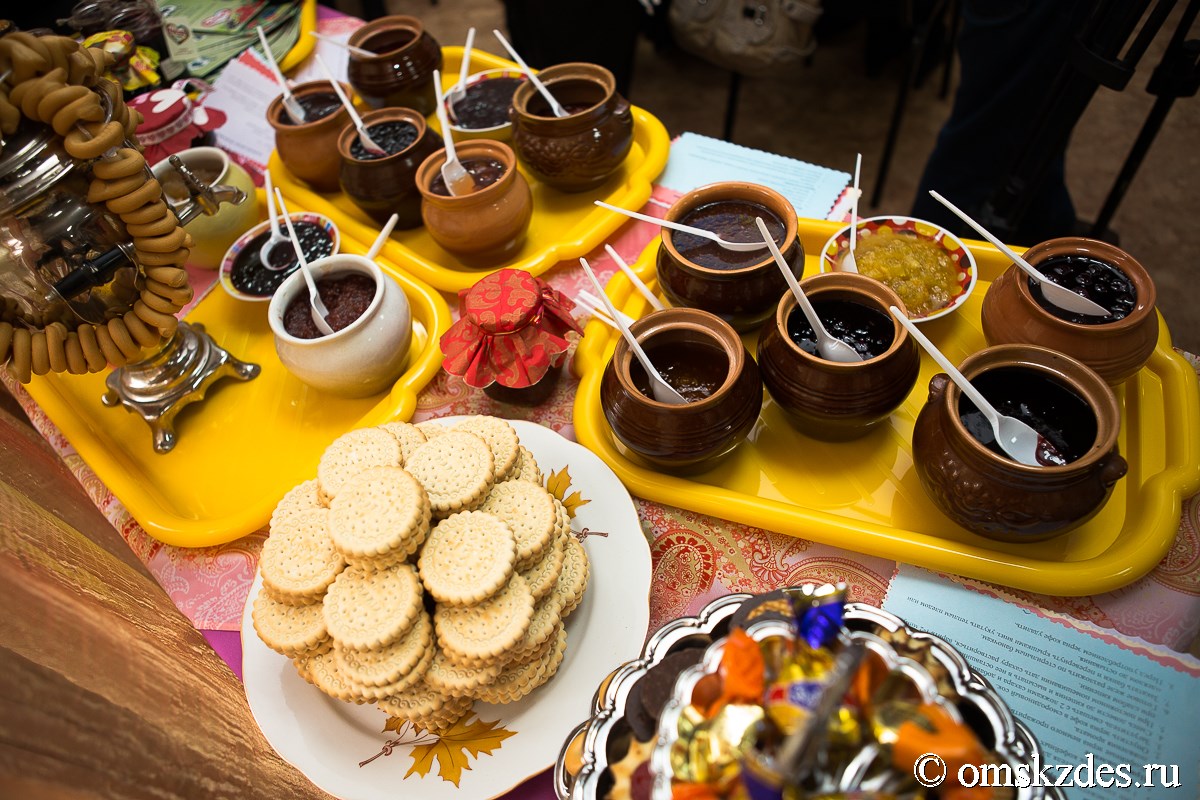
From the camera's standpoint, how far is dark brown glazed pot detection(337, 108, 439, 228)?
1.54 m

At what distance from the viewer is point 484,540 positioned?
3.07ft

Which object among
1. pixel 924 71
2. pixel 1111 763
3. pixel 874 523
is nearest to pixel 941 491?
pixel 874 523

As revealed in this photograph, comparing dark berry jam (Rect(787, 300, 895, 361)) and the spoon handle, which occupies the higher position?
the spoon handle

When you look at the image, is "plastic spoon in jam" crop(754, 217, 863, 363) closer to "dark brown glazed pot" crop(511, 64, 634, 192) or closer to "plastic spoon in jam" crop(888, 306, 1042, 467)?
"plastic spoon in jam" crop(888, 306, 1042, 467)

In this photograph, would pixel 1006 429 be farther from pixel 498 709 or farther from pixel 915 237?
pixel 498 709

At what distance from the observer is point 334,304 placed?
4.51ft

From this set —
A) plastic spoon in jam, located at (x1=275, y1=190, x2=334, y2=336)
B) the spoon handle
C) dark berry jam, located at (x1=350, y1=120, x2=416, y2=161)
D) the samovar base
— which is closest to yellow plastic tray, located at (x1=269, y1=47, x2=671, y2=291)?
dark berry jam, located at (x1=350, y1=120, x2=416, y2=161)

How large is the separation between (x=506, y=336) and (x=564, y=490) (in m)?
0.27

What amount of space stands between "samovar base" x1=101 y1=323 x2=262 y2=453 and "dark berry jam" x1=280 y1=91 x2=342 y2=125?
63 cm

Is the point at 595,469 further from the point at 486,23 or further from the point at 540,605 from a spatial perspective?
the point at 486,23

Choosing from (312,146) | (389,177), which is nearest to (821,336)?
(389,177)

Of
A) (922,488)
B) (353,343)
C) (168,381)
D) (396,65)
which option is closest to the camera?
(922,488)

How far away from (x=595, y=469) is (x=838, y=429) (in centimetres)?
38

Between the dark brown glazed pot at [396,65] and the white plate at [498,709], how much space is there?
1235 millimetres
